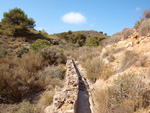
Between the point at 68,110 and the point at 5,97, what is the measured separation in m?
2.76

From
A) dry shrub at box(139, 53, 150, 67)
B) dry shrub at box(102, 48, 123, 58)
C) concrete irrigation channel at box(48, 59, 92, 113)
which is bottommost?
concrete irrigation channel at box(48, 59, 92, 113)

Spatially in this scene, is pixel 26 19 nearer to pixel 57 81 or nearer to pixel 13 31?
pixel 13 31

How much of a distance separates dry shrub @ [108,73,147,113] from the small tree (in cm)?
1806

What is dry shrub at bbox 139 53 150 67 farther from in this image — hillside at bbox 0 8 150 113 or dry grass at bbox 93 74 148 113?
dry grass at bbox 93 74 148 113

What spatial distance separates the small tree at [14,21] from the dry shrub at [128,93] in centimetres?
1806

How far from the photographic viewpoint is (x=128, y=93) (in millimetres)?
2445

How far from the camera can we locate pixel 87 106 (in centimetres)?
346

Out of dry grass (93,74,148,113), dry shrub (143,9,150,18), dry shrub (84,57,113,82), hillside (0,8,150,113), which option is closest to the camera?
dry grass (93,74,148,113)

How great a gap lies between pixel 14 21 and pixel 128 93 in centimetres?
2061

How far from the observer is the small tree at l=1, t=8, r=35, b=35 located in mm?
16844

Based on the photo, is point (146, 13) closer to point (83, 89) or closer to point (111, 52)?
point (111, 52)

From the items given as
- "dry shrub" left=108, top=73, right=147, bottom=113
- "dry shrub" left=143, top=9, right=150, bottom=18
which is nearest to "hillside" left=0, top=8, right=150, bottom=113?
"dry shrub" left=108, top=73, right=147, bottom=113

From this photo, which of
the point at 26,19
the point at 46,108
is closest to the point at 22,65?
the point at 46,108

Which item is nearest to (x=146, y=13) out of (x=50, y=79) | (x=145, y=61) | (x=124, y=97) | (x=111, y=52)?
(x=111, y=52)
